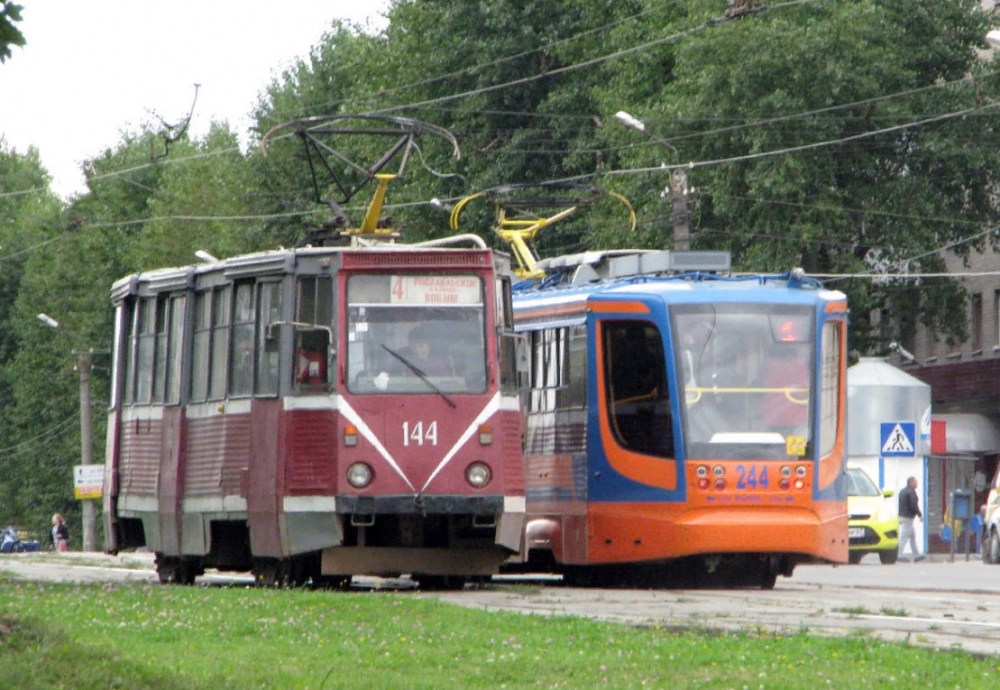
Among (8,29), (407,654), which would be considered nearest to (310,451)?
(407,654)

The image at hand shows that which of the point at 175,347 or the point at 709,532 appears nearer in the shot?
the point at 709,532

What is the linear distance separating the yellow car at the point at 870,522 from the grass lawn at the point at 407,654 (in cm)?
2278

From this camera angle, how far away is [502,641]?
12586mm

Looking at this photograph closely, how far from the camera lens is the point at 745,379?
2131cm

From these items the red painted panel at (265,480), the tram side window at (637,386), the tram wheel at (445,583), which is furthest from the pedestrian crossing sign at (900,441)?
the red painted panel at (265,480)

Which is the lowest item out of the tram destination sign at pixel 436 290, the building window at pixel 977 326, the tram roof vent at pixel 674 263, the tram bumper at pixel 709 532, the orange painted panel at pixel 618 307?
the tram bumper at pixel 709 532

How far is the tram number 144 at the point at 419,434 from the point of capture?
1919 cm

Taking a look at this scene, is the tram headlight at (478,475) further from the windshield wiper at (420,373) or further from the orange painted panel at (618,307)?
the orange painted panel at (618,307)

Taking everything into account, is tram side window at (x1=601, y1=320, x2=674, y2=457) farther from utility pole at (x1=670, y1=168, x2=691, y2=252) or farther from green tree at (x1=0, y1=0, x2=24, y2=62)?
utility pole at (x1=670, y1=168, x2=691, y2=252)

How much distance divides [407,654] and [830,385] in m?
10.7

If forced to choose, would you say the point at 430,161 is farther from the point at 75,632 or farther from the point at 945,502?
the point at 75,632

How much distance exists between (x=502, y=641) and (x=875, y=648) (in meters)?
1.99

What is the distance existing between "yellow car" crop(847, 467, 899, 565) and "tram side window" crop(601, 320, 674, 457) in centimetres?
1611

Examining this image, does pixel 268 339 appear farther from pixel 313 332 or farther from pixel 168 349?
pixel 168 349
